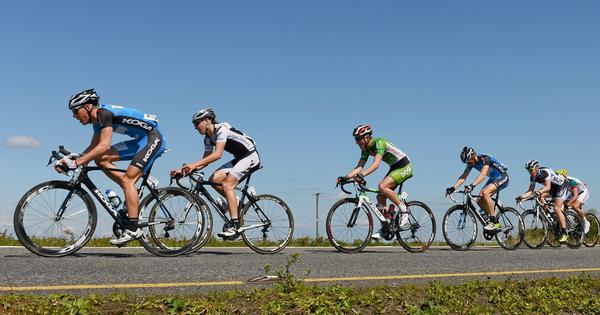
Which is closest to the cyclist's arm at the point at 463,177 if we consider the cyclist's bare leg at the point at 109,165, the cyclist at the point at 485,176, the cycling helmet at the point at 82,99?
the cyclist at the point at 485,176

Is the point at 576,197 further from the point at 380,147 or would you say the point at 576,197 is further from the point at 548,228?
the point at 380,147

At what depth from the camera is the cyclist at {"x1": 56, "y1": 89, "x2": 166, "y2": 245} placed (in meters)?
7.17

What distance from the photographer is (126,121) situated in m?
7.52

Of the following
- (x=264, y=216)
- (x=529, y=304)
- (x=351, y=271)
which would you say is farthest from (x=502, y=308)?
(x=264, y=216)

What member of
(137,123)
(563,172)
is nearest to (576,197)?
(563,172)

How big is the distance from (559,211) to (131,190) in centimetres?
1271

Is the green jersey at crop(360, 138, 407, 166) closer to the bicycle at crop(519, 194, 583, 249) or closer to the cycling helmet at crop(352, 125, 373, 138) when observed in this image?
the cycling helmet at crop(352, 125, 373, 138)

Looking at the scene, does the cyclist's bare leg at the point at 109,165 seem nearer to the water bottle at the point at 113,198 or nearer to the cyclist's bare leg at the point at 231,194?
the water bottle at the point at 113,198

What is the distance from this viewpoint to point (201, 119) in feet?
27.7

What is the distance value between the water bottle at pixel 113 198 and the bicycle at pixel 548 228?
1074cm

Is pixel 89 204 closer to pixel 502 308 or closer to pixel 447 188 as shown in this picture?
pixel 502 308

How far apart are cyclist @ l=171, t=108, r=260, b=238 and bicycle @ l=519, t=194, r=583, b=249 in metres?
8.92

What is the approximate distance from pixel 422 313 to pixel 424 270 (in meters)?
2.86

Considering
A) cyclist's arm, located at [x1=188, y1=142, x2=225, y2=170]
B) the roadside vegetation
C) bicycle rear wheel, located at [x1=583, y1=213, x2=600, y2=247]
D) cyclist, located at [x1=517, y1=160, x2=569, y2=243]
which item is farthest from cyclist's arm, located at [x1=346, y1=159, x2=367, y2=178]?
bicycle rear wheel, located at [x1=583, y1=213, x2=600, y2=247]
